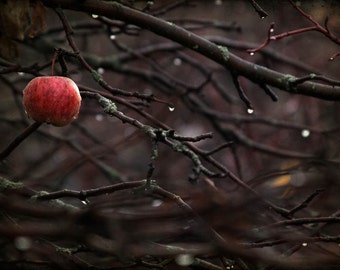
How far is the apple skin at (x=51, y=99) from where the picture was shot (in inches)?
69.5

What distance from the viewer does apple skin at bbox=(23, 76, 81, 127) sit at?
5.79ft

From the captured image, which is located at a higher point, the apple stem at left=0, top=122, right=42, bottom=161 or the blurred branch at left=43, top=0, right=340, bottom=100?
the blurred branch at left=43, top=0, right=340, bottom=100

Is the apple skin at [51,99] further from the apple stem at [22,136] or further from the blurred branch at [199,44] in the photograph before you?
the blurred branch at [199,44]

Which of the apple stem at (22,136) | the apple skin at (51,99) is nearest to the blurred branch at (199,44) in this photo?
the apple skin at (51,99)

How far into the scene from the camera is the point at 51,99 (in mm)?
1764

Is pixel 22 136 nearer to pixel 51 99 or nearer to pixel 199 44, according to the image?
pixel 51 99

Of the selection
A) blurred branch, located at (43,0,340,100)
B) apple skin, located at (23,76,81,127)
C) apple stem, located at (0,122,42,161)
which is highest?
blurred branch, located at (43,0,340,100)

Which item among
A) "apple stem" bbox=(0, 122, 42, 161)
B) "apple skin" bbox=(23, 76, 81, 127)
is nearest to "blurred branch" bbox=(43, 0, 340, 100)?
"apple skin" bbox=(23, 76, 81, 127)

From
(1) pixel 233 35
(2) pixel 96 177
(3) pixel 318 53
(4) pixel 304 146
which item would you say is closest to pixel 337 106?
(4) pixel 304 146

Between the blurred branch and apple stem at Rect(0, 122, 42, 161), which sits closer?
apple stem at Rect(0, 122, 42, 161)

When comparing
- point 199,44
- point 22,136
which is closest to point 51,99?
point 22,136

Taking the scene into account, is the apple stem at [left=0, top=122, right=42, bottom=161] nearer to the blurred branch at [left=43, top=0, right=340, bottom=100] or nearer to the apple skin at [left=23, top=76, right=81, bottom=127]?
the apple skin at [left=23, top=76, right=81, bottom=127]

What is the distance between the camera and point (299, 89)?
2113mm

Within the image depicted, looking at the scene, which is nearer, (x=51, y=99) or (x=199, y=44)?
(x=51, y=99)
